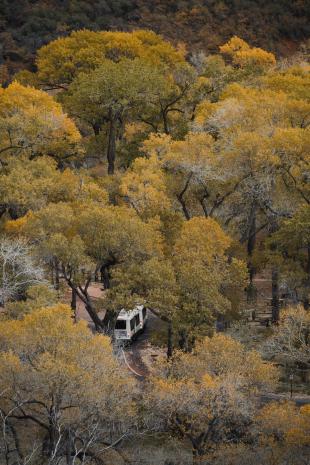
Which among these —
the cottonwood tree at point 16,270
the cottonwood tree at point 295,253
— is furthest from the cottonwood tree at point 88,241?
the cottonwood tree at point 295,253

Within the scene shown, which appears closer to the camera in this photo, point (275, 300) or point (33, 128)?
point (275, 300)

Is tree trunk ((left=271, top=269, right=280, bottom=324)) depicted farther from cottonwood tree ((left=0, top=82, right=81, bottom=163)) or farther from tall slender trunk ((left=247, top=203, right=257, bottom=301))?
cottonwood tree ((left=0, top=82, right=81, bottom=163))

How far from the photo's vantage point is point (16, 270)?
35.9 meters

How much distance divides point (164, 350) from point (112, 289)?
229 inches

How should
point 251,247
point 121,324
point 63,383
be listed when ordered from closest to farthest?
point 63,383
point 121,324
point 251,247

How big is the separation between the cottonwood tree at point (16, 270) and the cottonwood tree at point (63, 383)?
4.31 m

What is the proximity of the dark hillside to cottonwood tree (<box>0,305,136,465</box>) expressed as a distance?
6855 cm

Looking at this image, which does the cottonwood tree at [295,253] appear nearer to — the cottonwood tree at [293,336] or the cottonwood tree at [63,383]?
the cottonwood tree at [293,336]

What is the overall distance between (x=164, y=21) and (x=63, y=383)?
7811 cm

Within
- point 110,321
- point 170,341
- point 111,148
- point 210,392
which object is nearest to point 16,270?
point 110,321

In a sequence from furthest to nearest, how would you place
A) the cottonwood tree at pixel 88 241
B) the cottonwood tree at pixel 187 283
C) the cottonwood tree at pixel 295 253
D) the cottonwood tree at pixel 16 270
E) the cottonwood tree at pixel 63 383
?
the cottonwood tree at pixel 295 253, the cottonwood tree at pixel 88 241, the cottonwood tree at pixel 187 283, the cottonwood tree at pixel 16 270, the cottonwood tree at pixel 63 383

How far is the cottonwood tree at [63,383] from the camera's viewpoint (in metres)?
27.6

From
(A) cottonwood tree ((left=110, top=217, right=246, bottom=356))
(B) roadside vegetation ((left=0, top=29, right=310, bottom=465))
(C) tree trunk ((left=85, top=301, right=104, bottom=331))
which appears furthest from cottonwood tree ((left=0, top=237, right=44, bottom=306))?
(A) cottonwood tree ((left=110, top=217, right=246, bottom=356))

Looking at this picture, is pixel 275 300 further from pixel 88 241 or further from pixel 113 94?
pixel 113 94
